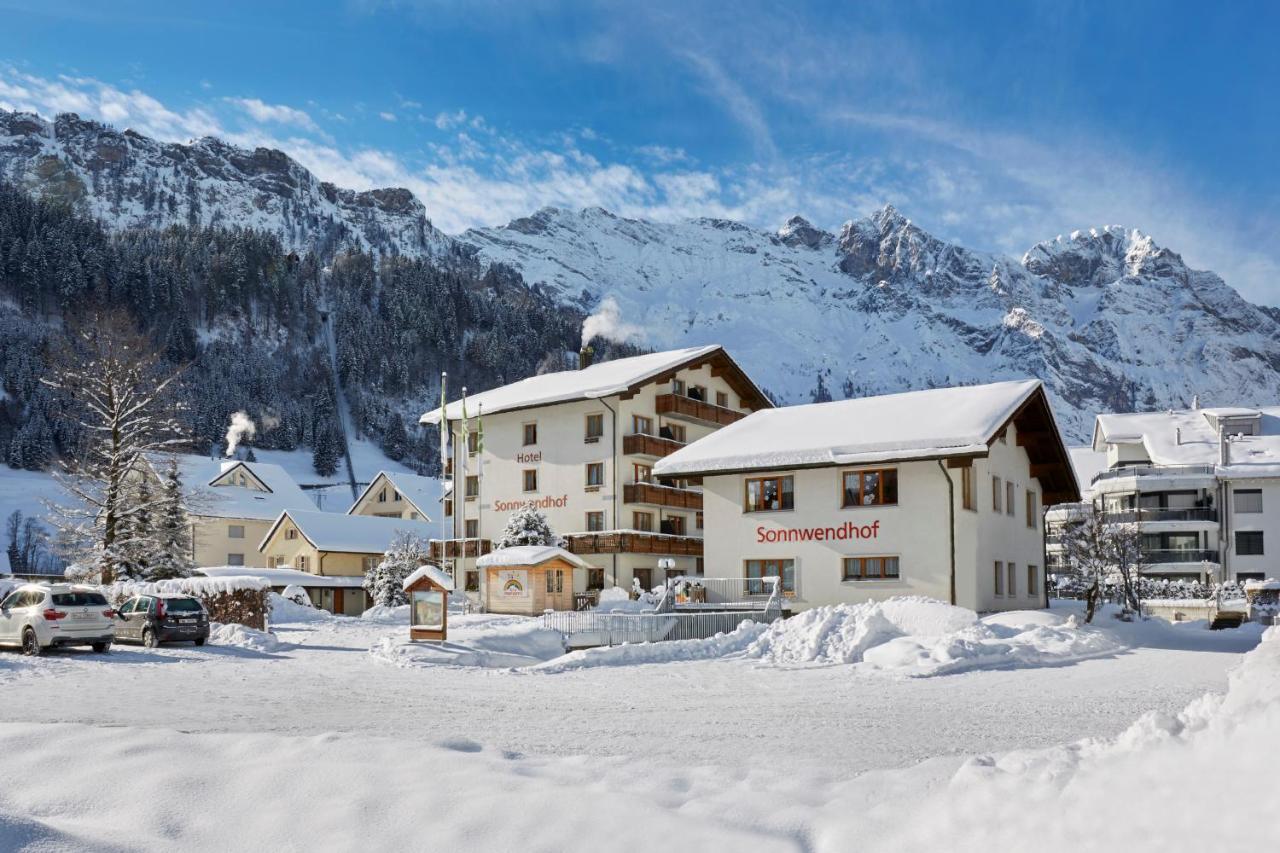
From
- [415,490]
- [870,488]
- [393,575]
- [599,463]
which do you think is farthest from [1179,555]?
[415,490]

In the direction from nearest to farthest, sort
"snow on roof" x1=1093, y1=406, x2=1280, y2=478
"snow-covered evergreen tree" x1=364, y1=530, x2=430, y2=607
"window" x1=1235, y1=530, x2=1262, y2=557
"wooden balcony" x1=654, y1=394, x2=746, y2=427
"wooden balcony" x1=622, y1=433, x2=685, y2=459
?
"wooden balcony" x1=622, y1=433, x2=685, y2=459, "wooden balcony" x1=654, y1=394, x2=746, y2=427, "snow-covered evergreen tree" x1=364, y1=530, x2=430, y2=607, "window" x1=1235, y1=530, x2=1262, y2=557, "snow on roof" x1=1093, y1=406, x2=1280, y2=478

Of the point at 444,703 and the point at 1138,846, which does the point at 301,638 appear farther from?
the point at 1138,846

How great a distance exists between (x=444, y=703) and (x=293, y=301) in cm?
18951

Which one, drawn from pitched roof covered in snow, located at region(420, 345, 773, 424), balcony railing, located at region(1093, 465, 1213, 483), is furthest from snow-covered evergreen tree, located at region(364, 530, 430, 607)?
balcony railing, located at region(1093, 465, 1213, 483)

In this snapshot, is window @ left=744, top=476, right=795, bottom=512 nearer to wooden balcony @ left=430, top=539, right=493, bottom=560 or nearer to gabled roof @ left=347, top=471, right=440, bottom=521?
wooden balcony @ left=430, top=539, right=493, bottom=560

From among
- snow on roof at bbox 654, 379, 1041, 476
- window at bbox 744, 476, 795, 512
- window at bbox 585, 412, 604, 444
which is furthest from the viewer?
window at bbox 585, 412, 604, 444

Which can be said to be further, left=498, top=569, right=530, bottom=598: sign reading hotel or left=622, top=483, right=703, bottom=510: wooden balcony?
left=622, top=483, right=703, bottom=510: wooden balcony

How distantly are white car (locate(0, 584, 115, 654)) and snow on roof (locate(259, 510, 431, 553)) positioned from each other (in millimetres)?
42477

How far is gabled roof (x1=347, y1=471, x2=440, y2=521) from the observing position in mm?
85625

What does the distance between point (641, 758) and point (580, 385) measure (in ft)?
143

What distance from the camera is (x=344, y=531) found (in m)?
74.0

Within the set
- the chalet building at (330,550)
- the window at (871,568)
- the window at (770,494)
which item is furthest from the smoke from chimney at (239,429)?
the window at (871,568)

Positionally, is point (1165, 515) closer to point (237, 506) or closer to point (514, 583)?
point (514, 583)

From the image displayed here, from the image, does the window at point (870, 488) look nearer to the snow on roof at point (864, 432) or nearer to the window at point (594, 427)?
the snow on roof at point (864, 432)
